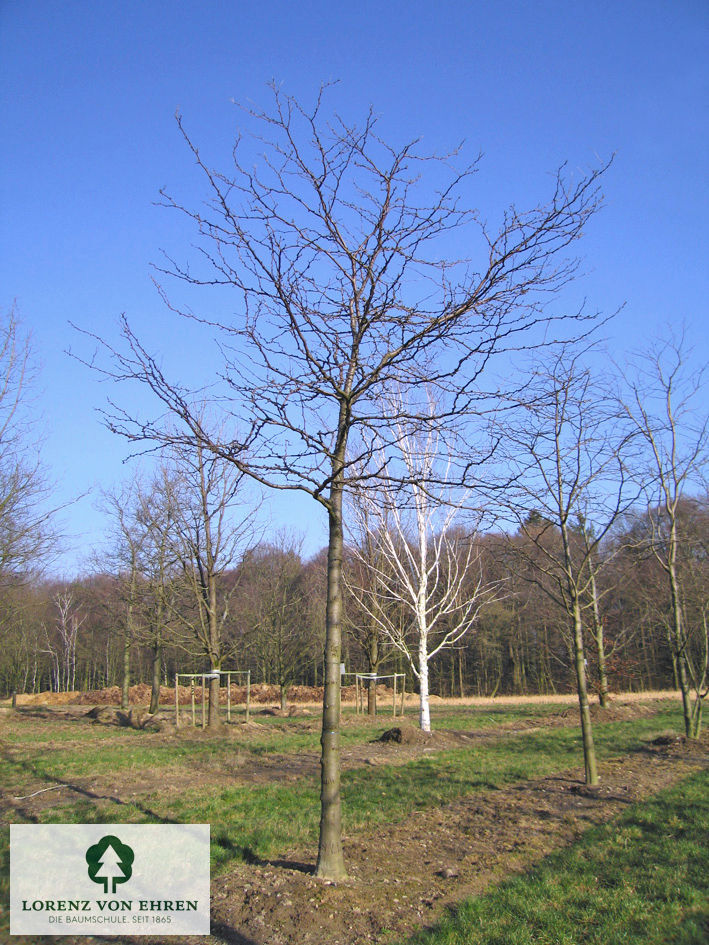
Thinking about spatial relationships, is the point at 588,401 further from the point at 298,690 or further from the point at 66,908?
the point at 298,690

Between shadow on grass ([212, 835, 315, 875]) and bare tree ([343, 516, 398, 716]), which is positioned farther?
bare tree ([343, 516, 398, 716])

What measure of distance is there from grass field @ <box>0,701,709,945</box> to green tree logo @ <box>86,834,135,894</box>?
669 millimetres

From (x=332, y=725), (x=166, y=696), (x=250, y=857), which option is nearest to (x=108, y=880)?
(x=250, y=857)

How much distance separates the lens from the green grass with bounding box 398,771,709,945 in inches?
156

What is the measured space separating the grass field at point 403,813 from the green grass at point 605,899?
0.01 m

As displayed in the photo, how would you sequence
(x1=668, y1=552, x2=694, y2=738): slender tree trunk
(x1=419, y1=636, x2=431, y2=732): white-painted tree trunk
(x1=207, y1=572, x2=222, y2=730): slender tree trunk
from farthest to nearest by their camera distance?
(x1=207, y1=572, x2=222, y2=730): slender tree trunk → (x1=419, y1=636, x2=431, y2=732): white-painted tree trunk → (x1=668, y1=552, x2=694, y2=738): slender tree trunk

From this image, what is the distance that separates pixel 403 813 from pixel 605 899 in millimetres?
3076

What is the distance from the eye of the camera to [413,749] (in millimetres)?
13180

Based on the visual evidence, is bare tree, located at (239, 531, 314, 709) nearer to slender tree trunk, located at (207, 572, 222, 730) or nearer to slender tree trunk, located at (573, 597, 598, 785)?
slender tree trunk, located at (207, 572, 222, 730)

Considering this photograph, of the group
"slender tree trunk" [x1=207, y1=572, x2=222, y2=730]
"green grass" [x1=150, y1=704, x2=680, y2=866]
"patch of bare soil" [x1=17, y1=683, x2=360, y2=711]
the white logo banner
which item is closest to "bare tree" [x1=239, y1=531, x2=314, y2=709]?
"patch of bare soil" [x1=17, y1=683, x2=360, y2=711]

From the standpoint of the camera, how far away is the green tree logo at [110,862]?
4.94m

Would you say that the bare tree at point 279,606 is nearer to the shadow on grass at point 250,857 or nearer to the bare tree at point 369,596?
the bare tree at point 369,596

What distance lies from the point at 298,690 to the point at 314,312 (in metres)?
38.7

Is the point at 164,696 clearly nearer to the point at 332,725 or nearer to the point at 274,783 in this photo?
the point at 274,783
